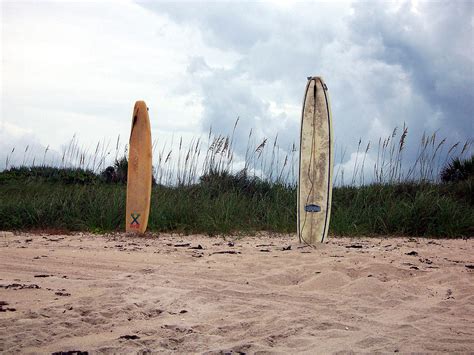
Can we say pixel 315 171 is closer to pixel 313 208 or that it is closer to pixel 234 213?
pixel 313 208

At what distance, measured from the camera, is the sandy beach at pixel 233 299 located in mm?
2602

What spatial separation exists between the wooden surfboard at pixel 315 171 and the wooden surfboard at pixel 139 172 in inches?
75.7

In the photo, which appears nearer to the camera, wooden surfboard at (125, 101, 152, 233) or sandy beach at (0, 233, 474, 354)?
sandy beach at (0, 233, 474, 354)

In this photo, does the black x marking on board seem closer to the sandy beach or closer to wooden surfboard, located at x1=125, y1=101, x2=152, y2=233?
wooden surfboard, located at x1=125, y1=101, x2=152, y2=233

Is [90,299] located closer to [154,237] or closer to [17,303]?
[17,303]

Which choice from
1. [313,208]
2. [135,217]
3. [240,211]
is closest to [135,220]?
[135,217]

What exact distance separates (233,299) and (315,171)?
2542 millimetres

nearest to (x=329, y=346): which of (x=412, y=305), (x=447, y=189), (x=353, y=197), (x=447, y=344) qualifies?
(x=447, y=344)

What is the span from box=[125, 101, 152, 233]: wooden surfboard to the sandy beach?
1.08 m

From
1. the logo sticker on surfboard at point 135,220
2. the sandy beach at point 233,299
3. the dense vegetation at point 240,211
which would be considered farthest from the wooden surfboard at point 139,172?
the sandy beach at point 233,299

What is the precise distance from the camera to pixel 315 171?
5586mm

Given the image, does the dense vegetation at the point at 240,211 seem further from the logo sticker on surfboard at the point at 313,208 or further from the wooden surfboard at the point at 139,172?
the logo sticker on surfboard at the point at 313,208

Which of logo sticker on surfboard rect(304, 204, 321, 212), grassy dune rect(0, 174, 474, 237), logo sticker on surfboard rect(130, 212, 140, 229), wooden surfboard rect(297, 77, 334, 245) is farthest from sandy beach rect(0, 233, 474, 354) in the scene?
grassy dune rect(0, 174, 474, 237)

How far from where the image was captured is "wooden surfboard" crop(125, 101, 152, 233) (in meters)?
6.36
